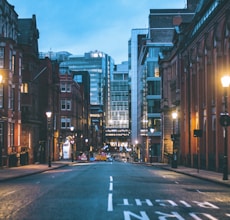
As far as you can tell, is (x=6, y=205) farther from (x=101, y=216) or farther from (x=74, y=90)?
(x=74, y=90)

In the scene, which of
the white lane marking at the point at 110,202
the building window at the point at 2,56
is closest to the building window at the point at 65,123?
the building window at the point at 2,56

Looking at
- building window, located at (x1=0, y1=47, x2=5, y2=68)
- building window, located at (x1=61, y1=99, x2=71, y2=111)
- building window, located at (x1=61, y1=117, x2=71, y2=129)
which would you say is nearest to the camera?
building window, located at (x1=0, y1=47, x2=5, y2=68)

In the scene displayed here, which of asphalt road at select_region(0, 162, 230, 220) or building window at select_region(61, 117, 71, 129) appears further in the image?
building window at select_region(61, 117, 71, 129)

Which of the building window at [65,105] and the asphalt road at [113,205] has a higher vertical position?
the building window at [65,105]

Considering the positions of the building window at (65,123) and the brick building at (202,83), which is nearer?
the brick building at (202,83)

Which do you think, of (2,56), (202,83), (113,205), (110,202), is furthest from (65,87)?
(113,205)

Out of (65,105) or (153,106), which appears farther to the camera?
(65,105)

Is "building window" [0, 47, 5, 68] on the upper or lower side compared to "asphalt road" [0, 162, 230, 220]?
upper

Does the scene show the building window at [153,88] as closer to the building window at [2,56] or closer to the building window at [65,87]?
the building window at [65,87]

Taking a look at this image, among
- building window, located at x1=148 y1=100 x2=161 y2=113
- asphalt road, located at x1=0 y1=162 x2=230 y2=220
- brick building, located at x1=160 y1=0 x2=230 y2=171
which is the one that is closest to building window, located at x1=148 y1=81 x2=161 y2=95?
building window, located at x1=148 y1=100 x2=161 y2=113

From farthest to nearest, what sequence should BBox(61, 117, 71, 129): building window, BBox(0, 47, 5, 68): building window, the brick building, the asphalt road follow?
BBox(61, 117, 71, 129): building window → BBox(0, 47, 5, 68): building window → the brick building → the asphalt road

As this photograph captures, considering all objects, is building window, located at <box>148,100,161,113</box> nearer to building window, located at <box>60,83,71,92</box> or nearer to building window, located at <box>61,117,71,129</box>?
building window, located at <box>61,117,71,129</box>

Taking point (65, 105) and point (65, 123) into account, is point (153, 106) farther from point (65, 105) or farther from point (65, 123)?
point (65, 123)

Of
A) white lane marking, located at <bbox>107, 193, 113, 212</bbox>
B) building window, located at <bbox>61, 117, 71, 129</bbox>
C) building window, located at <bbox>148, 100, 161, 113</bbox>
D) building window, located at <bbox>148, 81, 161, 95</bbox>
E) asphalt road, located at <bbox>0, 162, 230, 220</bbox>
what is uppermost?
building window, located at <bbox>148, 81, 161, 95</bbox>
